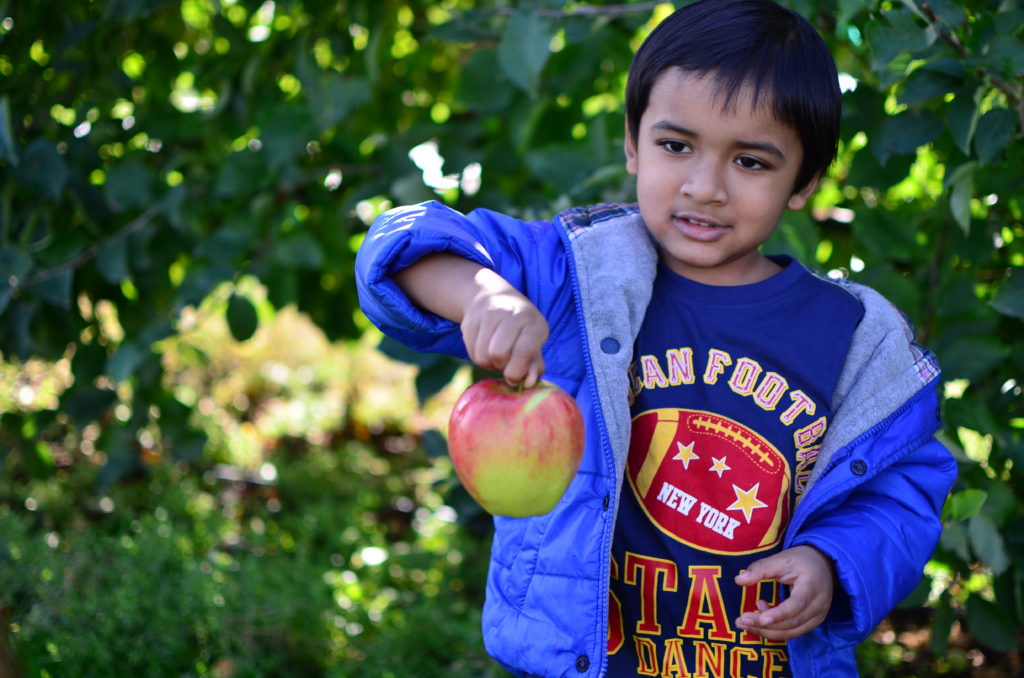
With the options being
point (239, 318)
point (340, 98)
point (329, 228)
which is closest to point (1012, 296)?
point (340, 98)

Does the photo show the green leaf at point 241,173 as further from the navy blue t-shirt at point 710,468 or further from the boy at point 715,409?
the navy blue t-shirt at point 710,468

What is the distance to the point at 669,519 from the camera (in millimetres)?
1257

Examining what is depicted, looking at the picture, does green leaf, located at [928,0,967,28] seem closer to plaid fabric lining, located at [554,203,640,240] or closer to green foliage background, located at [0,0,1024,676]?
green foliage background, located at [0,0,1024,676]

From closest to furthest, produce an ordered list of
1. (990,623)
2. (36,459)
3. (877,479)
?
(877,479) → (990,623) → (36,459)

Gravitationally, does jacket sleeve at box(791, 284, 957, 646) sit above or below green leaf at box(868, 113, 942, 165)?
below

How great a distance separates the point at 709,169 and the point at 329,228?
1392 mm

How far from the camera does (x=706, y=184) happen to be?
1.19 metres

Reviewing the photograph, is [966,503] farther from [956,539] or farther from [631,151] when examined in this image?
[631,151]

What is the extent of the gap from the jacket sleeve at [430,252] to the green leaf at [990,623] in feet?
3.65

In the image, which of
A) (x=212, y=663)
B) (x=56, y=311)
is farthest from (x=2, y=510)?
(x=212, y=663)

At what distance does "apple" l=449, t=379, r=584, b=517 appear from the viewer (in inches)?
38.5

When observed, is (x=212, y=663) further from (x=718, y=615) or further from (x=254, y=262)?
(x=718, y=615)

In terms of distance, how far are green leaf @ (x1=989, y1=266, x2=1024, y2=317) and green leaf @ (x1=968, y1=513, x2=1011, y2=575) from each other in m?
0.33

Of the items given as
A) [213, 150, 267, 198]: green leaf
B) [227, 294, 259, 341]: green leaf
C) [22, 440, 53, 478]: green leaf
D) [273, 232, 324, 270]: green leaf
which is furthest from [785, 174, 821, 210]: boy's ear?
[22, 440, 53, 478]: green leaf
